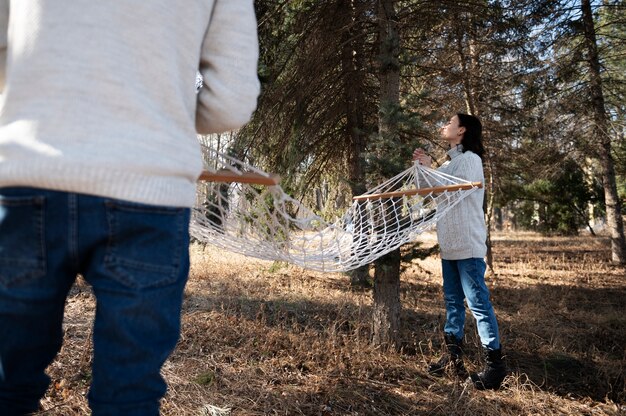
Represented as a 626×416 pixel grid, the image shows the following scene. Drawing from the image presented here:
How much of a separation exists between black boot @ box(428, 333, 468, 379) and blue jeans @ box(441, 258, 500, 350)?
1.7 inches

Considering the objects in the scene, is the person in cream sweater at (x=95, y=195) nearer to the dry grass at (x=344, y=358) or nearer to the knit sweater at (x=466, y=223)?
the dry grass at (x=344, y=358)

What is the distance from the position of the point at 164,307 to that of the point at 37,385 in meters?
0.28

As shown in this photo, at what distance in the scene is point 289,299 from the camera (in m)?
4.96

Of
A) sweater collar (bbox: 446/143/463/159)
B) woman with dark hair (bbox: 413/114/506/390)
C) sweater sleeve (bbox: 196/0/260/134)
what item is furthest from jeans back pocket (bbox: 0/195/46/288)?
sweater collar (bbox: 446/143/463/159)

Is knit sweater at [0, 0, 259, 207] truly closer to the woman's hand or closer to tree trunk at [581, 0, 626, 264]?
the woman's hand

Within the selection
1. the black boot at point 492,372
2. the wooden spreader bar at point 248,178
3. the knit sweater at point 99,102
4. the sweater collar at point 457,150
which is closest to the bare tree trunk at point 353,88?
the sweater collar at point 457,150

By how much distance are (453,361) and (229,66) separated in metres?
2.51

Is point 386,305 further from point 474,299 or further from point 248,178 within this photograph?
point 248,178

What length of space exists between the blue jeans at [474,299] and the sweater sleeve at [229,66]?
212 cm

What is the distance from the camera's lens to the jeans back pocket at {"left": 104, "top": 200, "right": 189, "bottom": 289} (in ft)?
2.45

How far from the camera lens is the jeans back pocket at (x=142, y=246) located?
75cm

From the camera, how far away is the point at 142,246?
765mm

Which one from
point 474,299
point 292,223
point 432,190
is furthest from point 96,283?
point 474,299

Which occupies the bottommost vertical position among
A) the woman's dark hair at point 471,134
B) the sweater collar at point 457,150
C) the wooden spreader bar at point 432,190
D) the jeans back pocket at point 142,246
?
the jeans back pocket at point 142,246
